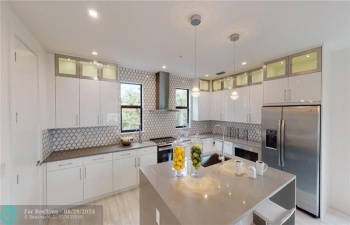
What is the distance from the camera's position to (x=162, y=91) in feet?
13.0

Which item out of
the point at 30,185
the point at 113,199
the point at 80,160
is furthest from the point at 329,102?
the point at 30,185

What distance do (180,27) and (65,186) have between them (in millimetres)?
3126

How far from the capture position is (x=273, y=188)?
1.45 m

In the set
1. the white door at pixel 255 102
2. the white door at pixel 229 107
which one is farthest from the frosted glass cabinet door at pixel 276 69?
the white door at pixel 229 107

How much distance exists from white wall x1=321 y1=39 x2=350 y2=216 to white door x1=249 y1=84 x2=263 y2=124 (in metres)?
1.10

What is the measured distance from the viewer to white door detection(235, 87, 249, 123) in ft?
12.2

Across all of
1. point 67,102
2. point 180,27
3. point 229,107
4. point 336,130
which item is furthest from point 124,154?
point 336,130

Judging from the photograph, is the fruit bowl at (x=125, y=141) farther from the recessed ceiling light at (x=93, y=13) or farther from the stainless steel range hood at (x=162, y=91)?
the recessed ceiling light at (x=93, y=13)

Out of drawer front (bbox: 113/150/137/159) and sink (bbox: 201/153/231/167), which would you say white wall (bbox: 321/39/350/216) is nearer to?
sink (bbox: 201/153/231/167)

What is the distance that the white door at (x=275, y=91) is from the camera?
112 inches

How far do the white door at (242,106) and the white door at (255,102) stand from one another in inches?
4.3

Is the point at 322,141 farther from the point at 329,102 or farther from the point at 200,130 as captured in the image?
the point at 200,130

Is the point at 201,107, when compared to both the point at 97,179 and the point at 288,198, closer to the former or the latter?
the point at 288,198

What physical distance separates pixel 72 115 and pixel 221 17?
2935mm
